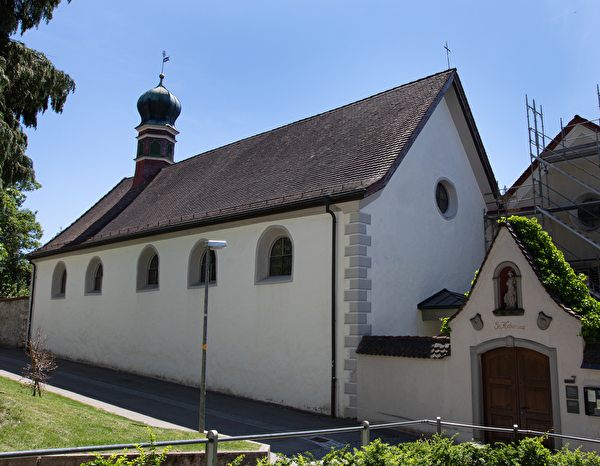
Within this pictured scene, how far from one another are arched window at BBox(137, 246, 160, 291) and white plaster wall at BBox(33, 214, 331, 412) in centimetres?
25

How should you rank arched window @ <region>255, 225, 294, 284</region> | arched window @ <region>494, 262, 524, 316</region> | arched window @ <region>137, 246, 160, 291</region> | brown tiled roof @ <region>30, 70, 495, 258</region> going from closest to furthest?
arched window @ <region>494, 262, 524, 316</region>, brown tiled roof @ <region>30, 70, 495, 258</region>, arched window @ <region>255, 225, 294, 284</region>, arched window @ <region>137, 246, 160, 291</region>

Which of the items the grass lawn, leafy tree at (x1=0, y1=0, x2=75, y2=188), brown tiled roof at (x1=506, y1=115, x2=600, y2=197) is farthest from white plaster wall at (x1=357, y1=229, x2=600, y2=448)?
leafy tree at (x1=0, y1=0, x2=75, y2=188)

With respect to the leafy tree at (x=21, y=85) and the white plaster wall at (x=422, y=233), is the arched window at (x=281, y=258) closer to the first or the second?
the white plaster wall at (x=422, y=233)

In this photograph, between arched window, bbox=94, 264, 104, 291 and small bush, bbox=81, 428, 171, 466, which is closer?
small bush, bbox=81, 428, 171, 466

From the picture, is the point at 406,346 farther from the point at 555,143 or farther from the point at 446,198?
the point at 555,143

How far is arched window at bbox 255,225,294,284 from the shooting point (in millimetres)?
13633

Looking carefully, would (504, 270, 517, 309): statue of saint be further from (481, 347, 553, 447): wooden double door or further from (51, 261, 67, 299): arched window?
(51, 261, 67, 299): arched window

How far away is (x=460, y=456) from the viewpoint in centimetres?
579

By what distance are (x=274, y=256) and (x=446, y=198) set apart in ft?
17.5

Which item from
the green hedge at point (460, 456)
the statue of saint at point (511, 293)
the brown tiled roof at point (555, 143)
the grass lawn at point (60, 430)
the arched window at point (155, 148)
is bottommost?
the grass lawn at point (60, 430)

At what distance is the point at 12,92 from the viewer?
10438 mm

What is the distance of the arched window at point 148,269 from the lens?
60.4 ft

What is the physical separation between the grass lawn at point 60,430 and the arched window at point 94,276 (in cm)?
1313

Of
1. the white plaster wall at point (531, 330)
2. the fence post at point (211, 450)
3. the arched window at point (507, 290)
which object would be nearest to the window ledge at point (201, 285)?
the white plaster wall at point (531, 330)
